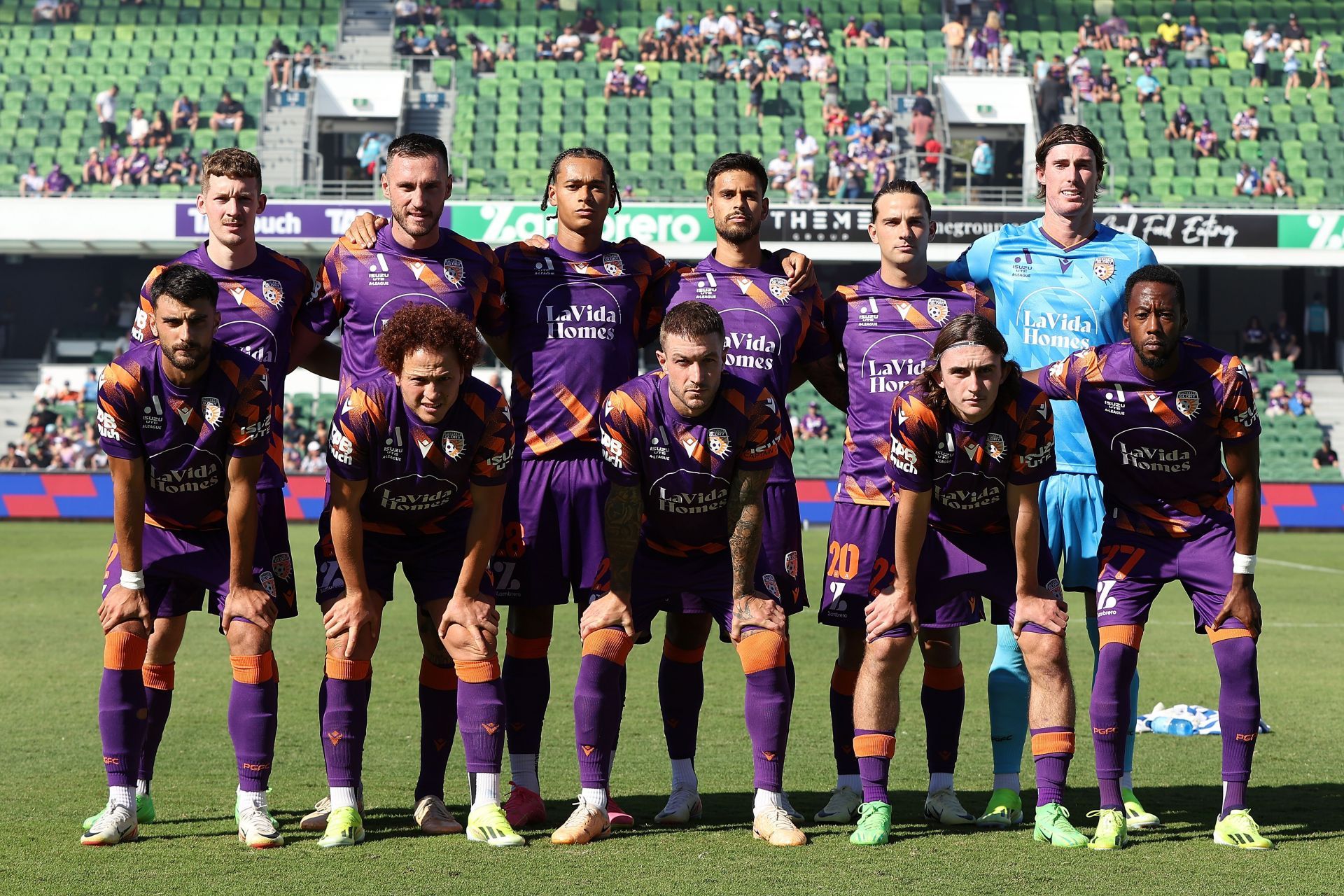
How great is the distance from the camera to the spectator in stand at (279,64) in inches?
1251

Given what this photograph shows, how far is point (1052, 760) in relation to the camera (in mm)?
5312

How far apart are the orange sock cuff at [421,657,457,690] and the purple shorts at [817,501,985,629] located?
56.7 inches

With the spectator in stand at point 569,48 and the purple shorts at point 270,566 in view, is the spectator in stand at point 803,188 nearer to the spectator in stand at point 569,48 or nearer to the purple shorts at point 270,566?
the spectator in stand at point 569,48

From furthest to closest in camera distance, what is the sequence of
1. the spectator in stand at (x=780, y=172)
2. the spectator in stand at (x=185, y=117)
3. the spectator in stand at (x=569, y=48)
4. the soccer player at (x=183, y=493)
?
the spectator in stand at (x=569, y=48), the spectator in stand at (x=185, y=117), the spectator in stand at (x=780, y=172), the soccer player at (x=183, y=493)

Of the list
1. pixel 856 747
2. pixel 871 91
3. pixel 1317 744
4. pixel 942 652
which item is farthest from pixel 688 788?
pixel 871 91

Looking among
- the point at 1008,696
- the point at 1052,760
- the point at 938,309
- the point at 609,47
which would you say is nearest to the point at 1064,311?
the point at 938,309

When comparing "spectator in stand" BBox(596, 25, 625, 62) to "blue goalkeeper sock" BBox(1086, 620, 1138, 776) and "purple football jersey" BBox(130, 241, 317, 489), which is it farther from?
"blue goalkeeper sock" BBox(1086, 620, 1138, 776)

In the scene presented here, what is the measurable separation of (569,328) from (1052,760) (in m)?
2.44

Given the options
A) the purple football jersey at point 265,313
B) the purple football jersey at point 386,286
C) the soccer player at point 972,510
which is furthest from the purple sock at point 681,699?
the purple football jersey at point 265,313

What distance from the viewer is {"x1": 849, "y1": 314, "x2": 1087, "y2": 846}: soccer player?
5.30 meters

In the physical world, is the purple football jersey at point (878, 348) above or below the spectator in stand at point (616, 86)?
below

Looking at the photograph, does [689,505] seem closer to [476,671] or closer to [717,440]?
[717,440]

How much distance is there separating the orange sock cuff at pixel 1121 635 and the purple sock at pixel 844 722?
984mm

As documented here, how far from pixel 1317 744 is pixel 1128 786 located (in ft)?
6.70
